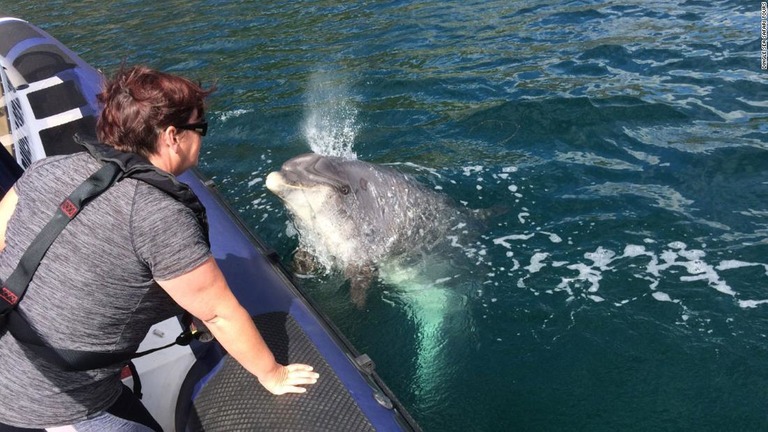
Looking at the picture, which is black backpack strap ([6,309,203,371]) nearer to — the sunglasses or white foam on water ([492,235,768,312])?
the sunglasses

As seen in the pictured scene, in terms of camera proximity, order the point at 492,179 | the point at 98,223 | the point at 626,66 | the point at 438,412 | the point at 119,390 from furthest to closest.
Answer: the point at 626,66
the point at 492,179
the point at 438,412
the point at 119,390
the point at 98,223

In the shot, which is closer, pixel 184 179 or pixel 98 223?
pixel 98 223

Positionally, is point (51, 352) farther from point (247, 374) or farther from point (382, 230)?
point (382, 230)

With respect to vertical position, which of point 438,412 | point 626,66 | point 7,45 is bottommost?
point 438,412

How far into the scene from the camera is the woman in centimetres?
260

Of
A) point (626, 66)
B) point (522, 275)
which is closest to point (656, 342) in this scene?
point (522, 275)

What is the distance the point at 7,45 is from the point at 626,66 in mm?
8746

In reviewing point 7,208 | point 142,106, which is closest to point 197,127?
point 142,106

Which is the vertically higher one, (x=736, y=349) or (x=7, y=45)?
(x=7, y=45)

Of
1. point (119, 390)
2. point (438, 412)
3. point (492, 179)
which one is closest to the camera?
point (119, 390)

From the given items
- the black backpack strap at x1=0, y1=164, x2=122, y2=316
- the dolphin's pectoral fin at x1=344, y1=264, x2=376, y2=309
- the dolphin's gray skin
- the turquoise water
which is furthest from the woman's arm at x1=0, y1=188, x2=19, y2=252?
the dolphin's pectoral fin at x1=344, y1=264, x2=376, y2=309

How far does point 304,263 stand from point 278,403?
3053mm

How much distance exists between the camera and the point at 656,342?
4965 millimetres

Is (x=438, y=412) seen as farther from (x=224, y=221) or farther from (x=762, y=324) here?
(x=762, y=324)
